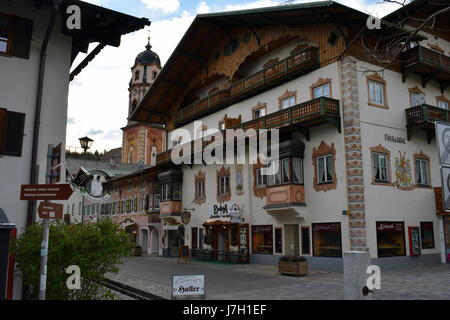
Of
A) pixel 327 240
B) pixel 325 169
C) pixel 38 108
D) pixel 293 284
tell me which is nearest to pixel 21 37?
pixel 38 108

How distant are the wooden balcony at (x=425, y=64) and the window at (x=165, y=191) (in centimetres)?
2010

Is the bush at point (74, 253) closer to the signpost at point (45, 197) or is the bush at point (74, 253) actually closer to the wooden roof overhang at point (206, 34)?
the signpost at point (45, 197)

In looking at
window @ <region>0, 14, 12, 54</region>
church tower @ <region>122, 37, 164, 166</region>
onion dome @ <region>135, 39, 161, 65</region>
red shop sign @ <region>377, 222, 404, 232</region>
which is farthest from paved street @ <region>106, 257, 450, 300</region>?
onion dome @ <region>135, 39, 161, 65</region>

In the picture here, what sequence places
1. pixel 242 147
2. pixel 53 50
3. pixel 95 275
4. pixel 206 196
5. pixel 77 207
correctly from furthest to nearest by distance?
pixel 77 207 < pixel 206 196 < pixel 242 147 < pixel 53 50 < pixel 95 275

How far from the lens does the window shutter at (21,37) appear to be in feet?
38.1

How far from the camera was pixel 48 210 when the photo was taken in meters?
7.39

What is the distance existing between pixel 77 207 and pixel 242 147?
123ft

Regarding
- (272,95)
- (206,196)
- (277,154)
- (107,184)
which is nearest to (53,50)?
(277,154)

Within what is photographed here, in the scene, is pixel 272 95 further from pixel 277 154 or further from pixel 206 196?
pixel 206 196

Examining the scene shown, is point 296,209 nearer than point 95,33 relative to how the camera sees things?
No

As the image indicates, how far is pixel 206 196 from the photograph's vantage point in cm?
3169

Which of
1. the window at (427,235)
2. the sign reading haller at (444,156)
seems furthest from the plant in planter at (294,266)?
the sign reading haller at (444,156)
